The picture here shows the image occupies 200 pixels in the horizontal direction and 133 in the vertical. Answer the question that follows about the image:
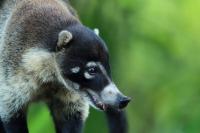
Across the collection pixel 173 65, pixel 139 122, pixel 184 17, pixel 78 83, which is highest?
pixel 78 83

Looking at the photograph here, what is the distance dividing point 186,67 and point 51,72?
12.2 feet

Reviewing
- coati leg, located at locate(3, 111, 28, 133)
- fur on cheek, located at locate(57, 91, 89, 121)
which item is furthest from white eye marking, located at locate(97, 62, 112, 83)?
coati leg, located at locate(3, 111, 28, 133)

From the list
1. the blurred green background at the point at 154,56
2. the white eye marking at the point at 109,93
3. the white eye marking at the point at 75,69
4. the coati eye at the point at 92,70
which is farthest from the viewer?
the blurred green background at the point at 154,56

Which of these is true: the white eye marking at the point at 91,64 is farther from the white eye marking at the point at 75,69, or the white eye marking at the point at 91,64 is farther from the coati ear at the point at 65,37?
the coati ear at the point at 65,37

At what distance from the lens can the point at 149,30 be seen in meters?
11.7

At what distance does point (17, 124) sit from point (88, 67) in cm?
93

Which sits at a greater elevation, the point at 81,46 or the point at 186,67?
the point at 81,46

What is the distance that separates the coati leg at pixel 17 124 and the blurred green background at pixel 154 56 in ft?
6.26

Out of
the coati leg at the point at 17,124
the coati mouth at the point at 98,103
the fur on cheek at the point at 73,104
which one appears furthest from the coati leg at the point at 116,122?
the coati leg at the point at 17,124

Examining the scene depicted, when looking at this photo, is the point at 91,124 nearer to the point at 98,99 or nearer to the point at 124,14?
the point at 124,14

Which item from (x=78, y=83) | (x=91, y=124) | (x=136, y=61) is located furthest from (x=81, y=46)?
(x=136, y=61)

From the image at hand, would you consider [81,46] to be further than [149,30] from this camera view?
No

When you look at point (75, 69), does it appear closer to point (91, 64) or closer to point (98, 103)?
point (91, 64)

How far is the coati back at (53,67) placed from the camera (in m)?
8.32
